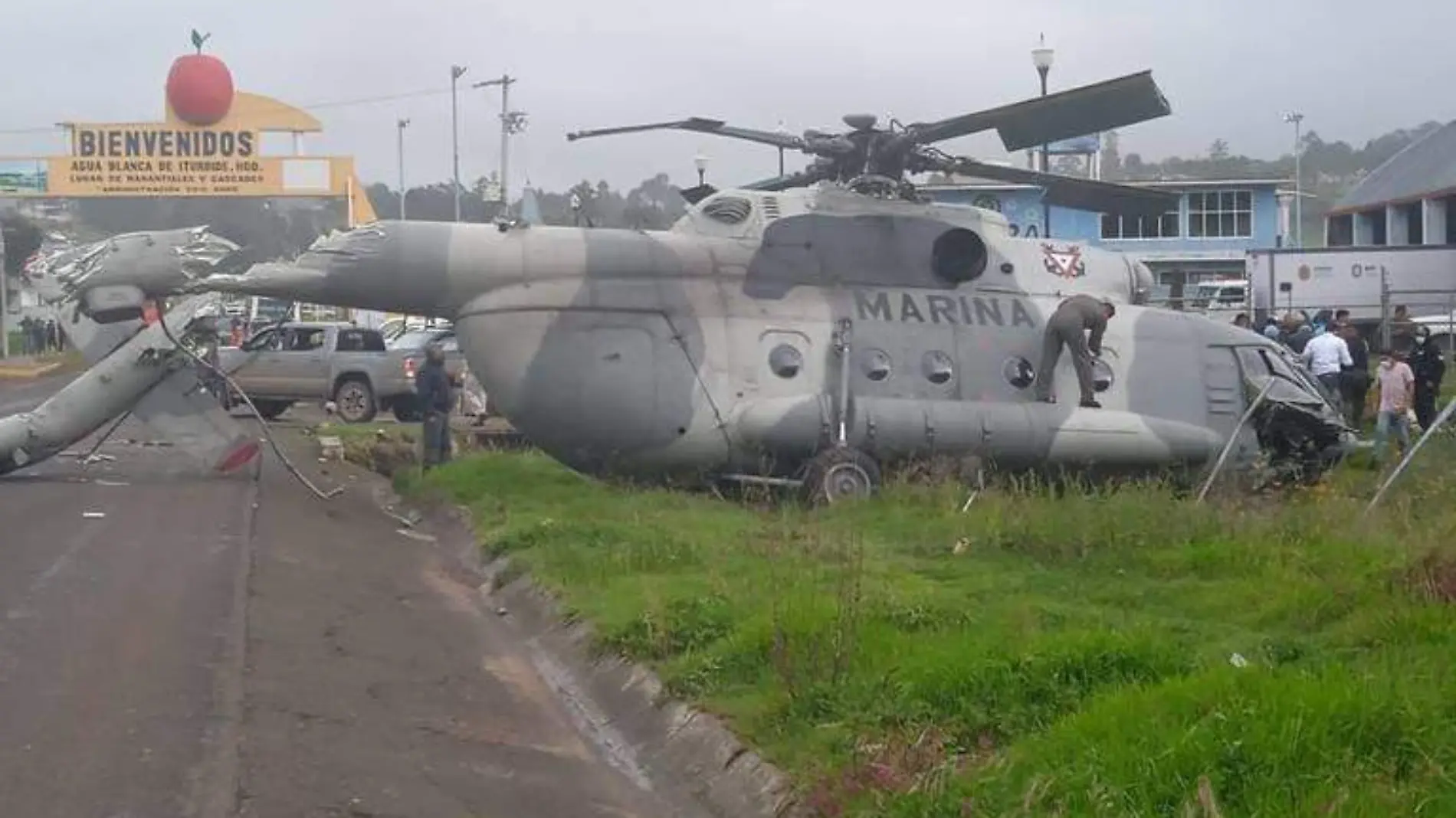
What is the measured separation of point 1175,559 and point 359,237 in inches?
338

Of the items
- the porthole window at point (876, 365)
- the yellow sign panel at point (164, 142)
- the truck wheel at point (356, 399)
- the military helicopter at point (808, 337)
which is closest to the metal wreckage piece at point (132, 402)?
the military helicopter at point (808, 337)

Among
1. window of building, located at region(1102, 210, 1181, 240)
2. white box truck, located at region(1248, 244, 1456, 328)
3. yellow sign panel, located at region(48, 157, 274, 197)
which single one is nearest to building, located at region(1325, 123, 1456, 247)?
window of building, located at region(1102, 210, 1181, 240)

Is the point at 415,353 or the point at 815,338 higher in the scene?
the point at 815,338

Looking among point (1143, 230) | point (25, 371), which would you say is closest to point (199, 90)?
point (25, 371)

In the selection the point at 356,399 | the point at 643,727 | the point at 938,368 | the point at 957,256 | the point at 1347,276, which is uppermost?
the point at 957,256

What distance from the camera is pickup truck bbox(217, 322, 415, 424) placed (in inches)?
1297

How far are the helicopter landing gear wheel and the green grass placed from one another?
1093 mm

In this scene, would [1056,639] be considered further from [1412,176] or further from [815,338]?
[1412,176]

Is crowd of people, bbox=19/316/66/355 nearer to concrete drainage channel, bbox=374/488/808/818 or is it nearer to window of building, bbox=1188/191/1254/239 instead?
window of building, bbox=1188/191/1254/239

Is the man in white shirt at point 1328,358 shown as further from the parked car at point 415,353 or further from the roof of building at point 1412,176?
the roof of building at point 1412,176

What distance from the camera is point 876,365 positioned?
17734 mm

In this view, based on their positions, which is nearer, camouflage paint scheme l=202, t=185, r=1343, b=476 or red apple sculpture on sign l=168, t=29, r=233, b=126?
camouflage paint scheme l=202, t=185, r=1343, b=476

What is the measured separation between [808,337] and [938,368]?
1.28 metres

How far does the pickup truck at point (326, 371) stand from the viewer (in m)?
32.9
